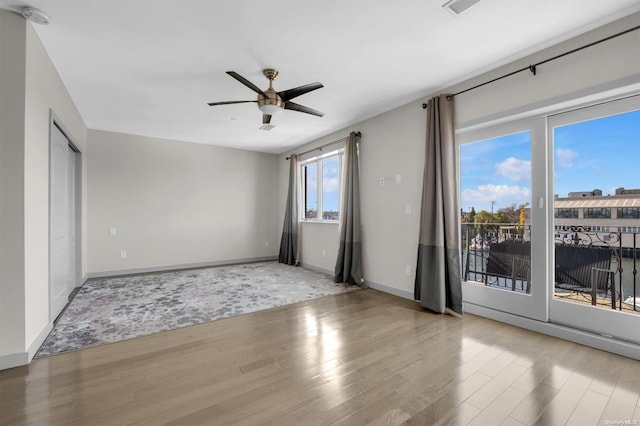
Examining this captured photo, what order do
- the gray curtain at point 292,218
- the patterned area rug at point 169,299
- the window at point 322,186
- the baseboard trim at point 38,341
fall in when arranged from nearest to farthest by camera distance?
the baseboard trim at point 38,341 → the patterned area rug at point 169,299 → the window at point 322,186 → the gray curtain at point 292,218

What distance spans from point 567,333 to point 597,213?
1103 millimetres

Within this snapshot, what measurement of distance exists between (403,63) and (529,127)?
1.43m

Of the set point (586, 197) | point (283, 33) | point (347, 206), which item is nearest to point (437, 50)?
point (283, 33)

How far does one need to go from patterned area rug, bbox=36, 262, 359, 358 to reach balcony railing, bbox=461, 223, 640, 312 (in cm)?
188

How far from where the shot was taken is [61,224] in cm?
345

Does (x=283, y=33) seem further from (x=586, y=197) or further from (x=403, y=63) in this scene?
(x=586, y=197)

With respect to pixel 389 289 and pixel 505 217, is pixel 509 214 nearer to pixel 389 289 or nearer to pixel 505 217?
pixel 505 217

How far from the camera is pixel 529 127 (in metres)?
2.81

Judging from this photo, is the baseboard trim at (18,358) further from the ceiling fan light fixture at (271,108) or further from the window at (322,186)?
the window at (322,186)

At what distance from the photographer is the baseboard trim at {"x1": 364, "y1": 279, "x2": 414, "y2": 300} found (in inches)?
149

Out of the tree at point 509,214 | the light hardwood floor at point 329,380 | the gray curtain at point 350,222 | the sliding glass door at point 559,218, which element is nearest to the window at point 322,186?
the gray curtain at point 350,222

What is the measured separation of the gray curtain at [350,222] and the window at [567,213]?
2.47m

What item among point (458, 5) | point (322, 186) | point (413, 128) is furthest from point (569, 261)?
point (322, 186)

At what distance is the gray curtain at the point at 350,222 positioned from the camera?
14.6 feet
